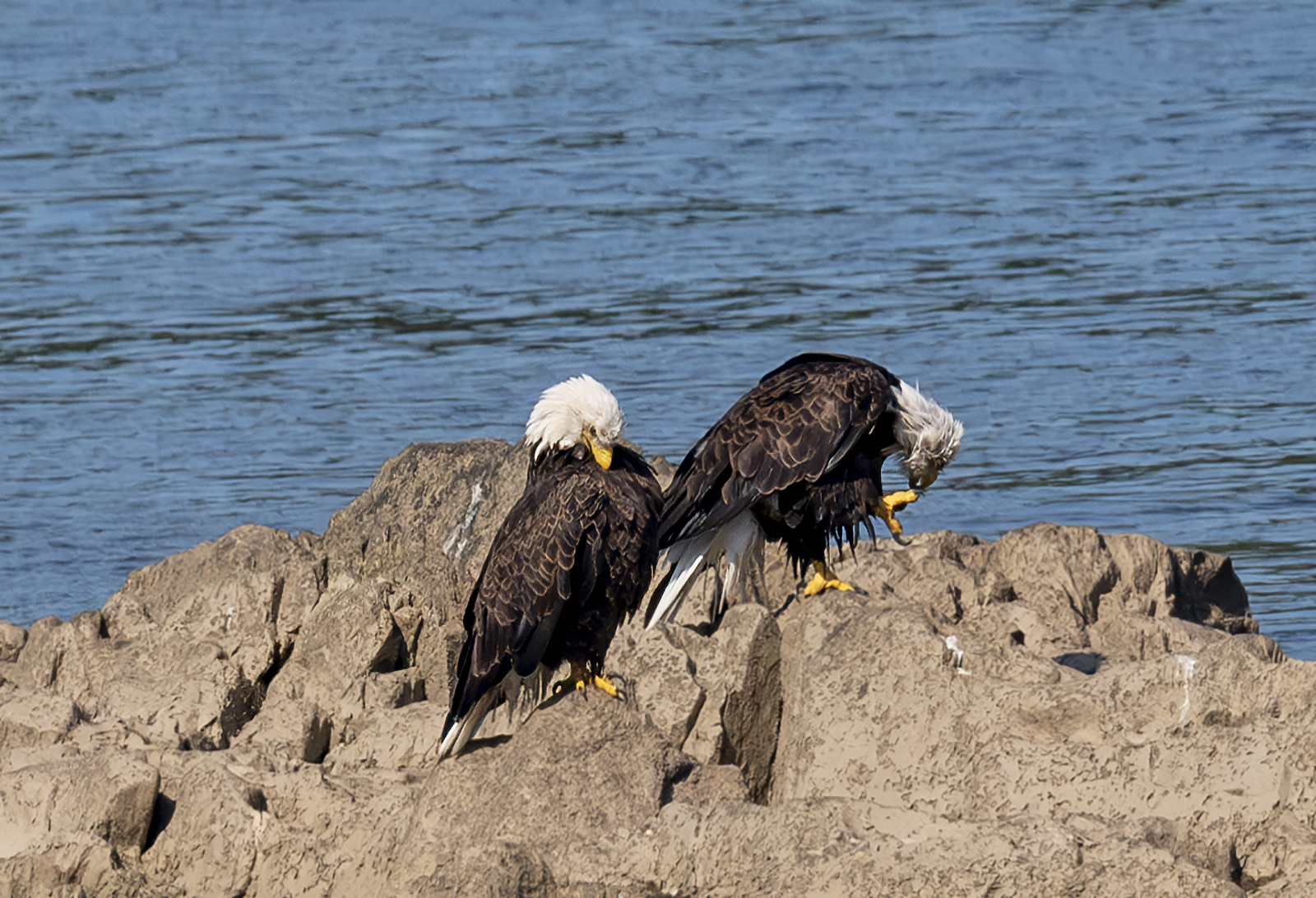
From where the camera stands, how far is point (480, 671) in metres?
6.06

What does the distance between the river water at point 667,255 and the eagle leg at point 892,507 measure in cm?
251

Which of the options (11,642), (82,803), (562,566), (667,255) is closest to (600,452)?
(562,566)

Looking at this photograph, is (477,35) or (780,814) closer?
(780,814)

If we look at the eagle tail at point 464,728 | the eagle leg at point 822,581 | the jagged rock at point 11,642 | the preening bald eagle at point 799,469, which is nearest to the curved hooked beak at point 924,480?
the preening bald eagle at point 799,469

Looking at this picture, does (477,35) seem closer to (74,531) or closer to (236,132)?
(236,132)

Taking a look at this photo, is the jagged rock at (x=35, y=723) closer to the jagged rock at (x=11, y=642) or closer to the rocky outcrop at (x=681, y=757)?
the rocky outcrop at (x=681, y=757)

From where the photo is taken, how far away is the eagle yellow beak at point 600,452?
6.25 meters

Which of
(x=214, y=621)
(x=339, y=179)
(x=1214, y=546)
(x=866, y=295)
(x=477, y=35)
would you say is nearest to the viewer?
(x=214, y=621)

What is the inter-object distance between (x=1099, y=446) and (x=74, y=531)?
5.89 m

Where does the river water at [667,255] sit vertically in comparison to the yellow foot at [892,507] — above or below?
below

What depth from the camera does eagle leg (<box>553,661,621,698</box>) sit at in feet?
20.4

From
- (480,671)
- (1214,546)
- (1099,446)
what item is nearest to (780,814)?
(480,671)

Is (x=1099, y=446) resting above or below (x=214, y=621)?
below

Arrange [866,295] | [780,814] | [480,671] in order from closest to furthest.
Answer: [780,814] → [480,671] → [866,295]
